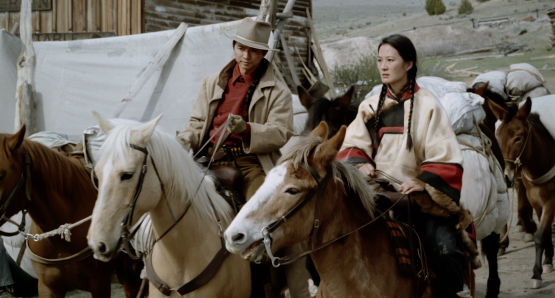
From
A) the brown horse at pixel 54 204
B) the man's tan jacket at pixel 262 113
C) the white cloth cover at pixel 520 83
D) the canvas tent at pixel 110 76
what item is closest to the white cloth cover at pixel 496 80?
the white cloth cover at pixel 520 83

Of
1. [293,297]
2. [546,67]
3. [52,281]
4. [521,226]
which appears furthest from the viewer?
[546,67]

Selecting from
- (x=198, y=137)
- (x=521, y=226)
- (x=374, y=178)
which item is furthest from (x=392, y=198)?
(x=521, y=226)

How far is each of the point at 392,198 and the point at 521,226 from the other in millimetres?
7005

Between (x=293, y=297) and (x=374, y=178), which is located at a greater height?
(x=374, y=178)

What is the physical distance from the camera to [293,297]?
11.4 ft

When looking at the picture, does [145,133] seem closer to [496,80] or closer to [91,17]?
[496,80]

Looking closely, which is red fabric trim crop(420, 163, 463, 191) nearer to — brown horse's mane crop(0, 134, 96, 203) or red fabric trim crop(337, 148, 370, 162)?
red fabric trim crop(337, 148, 370, 162)

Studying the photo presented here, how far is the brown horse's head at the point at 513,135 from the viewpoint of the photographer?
20.4 ft

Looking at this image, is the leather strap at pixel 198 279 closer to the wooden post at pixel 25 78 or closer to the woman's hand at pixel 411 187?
the woman's hand at pixel 411 187

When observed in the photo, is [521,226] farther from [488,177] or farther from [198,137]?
[198,137]

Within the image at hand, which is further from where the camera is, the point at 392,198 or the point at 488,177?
the point at 488,177

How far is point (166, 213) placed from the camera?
2.93 metres

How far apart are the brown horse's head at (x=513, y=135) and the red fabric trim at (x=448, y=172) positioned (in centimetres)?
411

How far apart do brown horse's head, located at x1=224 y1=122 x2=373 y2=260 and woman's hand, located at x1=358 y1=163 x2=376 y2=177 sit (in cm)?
30
